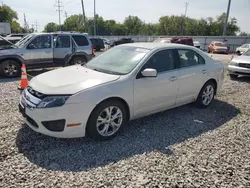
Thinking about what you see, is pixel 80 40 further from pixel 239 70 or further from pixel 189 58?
pixel 239 70

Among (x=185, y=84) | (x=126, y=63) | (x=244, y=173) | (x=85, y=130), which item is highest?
(x=126, y=63)

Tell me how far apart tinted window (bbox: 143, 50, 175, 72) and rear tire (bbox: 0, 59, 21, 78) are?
6.51m

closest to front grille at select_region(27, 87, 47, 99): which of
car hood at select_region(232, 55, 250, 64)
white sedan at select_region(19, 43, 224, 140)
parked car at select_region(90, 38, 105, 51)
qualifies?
white sedan at select_region(19, 43, 224, 140)

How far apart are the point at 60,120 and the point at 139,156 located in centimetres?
127

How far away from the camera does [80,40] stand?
9.94 m

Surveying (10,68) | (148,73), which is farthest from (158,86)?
(10,68)

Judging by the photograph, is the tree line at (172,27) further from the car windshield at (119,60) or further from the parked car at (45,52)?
the car windshield at (119,60)

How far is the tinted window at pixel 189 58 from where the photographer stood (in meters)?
4.72

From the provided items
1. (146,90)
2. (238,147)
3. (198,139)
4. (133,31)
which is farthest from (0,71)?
(133,31)

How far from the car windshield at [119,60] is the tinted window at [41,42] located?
529cm

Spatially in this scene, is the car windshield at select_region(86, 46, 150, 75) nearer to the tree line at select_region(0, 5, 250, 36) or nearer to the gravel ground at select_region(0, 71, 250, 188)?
the gravel ground at select_region(0, 71, 250, 188)

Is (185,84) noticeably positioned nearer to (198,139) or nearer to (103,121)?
(198,139)

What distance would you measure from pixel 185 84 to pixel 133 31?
9596cm

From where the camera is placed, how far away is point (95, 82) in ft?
11.5
